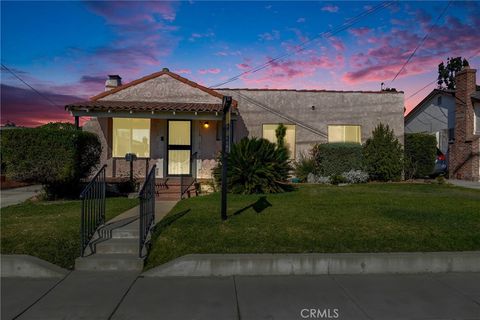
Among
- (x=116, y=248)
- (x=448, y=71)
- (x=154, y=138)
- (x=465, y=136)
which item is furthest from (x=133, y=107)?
(x=448, y=71)

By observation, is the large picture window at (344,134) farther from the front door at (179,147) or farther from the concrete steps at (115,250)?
the concrete steps at (115,250)

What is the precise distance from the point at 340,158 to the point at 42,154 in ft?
34.4

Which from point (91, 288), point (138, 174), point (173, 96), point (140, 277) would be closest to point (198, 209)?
point (140, 277)

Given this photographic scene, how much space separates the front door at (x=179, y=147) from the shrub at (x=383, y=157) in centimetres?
726

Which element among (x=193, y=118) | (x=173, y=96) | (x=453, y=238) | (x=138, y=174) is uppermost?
(x=173, y=96)

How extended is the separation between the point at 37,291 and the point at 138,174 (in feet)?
29.0

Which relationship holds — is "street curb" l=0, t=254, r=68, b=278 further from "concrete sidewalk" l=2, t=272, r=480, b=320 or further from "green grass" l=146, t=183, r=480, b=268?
"green grass" l=146, t=183, r=480, b=268

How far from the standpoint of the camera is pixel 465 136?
17.2 m

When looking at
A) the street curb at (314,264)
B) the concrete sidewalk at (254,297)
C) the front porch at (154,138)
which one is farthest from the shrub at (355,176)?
the concrete sidewalk at (254,297)

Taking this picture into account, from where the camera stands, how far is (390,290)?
4477 millimetres

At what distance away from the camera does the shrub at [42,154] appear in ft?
28.3

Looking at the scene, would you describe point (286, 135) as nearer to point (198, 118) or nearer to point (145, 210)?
point (198, 118)

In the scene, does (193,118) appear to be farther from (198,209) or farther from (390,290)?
(390,290)

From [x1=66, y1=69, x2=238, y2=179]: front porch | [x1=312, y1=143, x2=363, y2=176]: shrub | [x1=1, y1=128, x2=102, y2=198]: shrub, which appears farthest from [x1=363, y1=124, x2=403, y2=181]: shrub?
[x1=1, y1=128, x2=102, y2=198]: shrub
